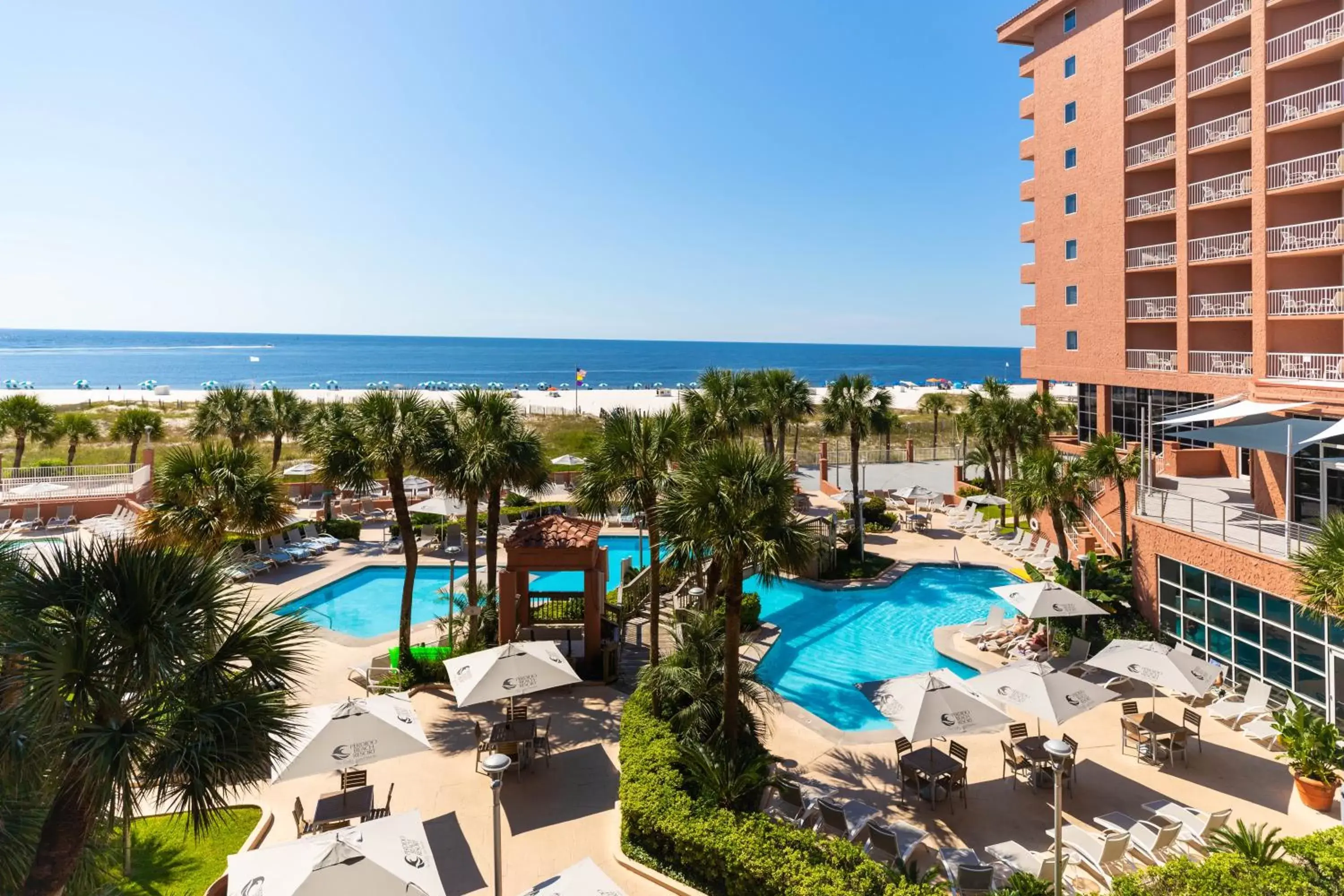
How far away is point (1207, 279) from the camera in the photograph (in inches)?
1046

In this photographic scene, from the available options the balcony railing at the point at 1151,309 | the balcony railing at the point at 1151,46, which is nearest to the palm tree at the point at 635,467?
the balcony railing at the point at 1151,309

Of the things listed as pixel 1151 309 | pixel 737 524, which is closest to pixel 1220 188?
pixel 1151 309

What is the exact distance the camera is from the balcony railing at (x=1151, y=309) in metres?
27.6

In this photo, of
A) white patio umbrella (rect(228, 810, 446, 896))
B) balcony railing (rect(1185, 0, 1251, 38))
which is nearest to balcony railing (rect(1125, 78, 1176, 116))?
balcony railing (rect(1185, 0, 1251, 38))

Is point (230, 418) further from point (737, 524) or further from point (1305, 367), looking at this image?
point (1305, 367)

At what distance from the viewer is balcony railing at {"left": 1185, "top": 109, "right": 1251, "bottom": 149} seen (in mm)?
24078

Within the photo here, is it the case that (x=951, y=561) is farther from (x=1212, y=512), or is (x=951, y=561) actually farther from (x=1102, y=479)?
(x=1212, y=512)

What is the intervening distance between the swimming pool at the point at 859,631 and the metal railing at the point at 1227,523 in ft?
19.8

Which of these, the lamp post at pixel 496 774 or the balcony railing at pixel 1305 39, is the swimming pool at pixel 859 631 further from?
the balcony railing at pixel 1305 39

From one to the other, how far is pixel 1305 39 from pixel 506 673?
29135 millimetres

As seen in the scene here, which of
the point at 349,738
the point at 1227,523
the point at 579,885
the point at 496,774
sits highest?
the point at 1227,523

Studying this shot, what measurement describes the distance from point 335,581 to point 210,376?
157m

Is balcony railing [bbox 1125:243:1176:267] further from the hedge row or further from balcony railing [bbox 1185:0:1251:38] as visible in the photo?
the hedge row

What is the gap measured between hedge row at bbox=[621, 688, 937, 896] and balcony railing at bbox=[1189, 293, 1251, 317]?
82.9ft
